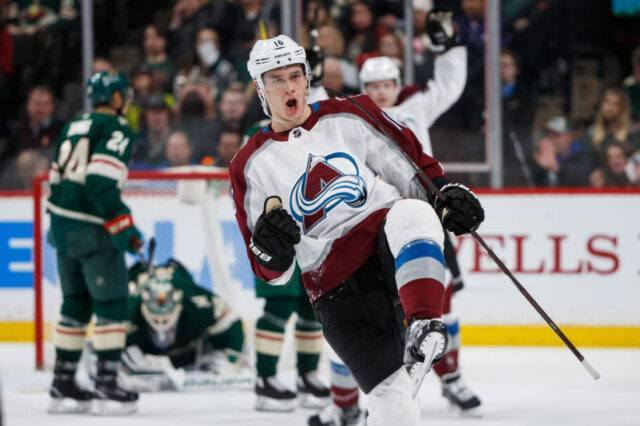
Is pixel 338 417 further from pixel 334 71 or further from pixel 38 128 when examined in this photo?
pixel 38 128

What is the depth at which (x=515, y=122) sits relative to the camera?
21.2ft

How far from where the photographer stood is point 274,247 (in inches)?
100

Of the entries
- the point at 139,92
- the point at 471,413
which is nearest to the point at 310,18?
the point at 139,92

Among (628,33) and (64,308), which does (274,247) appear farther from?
(628,33)

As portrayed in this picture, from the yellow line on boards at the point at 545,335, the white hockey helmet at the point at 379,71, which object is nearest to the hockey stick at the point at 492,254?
the white hockey helmet at the point at 379,71

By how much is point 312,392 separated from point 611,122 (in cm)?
294

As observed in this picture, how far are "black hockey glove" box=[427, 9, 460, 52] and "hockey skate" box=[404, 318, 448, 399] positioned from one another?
215 centimetres

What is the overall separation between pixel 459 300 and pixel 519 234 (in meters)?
0.44

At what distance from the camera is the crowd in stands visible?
21.1 feet

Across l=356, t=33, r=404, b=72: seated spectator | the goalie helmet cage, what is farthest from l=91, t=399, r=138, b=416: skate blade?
l=356, t=33, r=404, b=72: seated spectator

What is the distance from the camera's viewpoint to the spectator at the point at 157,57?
6.96 meters

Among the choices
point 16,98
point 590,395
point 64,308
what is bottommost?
point 590,395

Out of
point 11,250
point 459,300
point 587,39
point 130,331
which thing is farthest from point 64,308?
point 587,39

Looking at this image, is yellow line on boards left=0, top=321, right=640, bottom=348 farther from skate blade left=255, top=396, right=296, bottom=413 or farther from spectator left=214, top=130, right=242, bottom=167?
spectator left=214, top=130, right=242, bottom=167
